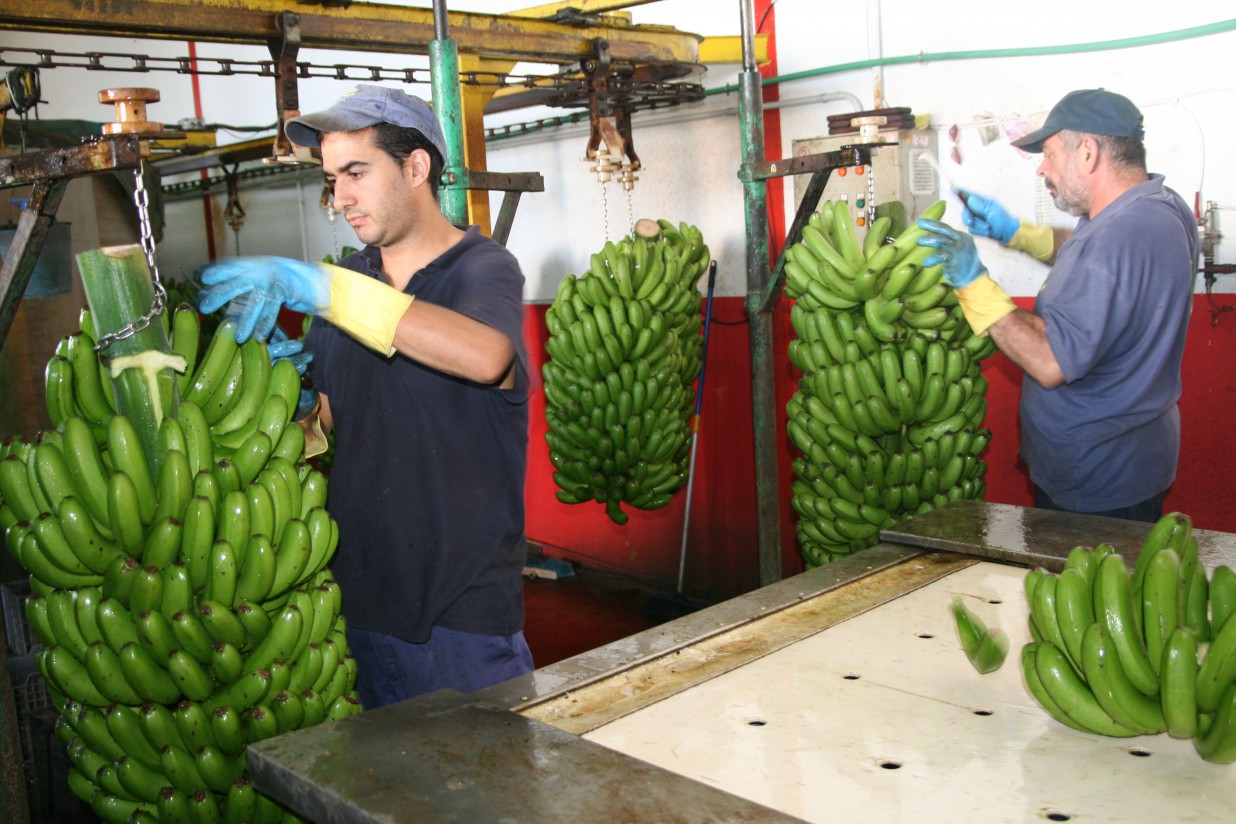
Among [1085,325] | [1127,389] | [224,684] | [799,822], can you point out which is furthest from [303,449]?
[1127,389]

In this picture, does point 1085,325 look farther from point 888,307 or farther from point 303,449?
point 303,449

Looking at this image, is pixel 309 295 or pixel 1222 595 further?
pixel 309 295

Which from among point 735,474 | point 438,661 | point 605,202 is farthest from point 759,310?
point 438,661

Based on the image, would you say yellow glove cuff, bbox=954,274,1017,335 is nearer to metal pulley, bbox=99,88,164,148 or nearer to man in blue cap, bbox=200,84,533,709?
man in blue cap, bbox=200,84,533,709

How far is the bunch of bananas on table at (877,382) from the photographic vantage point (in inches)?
142

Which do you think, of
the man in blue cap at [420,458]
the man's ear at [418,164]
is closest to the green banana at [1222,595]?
the man in blue cap at [420,458]

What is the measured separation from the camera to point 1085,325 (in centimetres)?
286

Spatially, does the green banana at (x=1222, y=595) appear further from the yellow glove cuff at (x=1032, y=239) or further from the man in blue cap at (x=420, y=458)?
the yellow glove cuff at (x=1032, y=239)

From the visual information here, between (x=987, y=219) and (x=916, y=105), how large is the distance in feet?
4.94

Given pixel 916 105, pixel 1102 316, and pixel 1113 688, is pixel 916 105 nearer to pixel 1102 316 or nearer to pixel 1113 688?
pixel 1102 316

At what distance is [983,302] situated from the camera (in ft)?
9.93

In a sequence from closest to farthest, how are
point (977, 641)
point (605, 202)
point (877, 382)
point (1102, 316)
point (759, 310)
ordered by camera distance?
point (977, 641)
point (1102, 316)
point (877, 382)
point (759, 310)
point (605, 202)

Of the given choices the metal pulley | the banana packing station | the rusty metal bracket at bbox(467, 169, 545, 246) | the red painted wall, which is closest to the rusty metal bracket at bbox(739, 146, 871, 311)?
the banana packing station

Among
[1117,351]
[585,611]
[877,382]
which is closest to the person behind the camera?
[1117,351]
